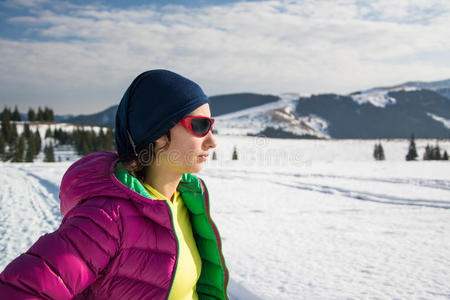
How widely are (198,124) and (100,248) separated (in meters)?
0.66

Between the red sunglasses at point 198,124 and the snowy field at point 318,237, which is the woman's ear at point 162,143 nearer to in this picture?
the red sunglasses at point 198,124

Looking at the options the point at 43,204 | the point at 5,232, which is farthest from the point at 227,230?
the point at 43,204

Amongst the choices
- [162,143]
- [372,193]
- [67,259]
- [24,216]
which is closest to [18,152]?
[24,216]

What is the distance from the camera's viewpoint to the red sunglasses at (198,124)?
53.9 inches

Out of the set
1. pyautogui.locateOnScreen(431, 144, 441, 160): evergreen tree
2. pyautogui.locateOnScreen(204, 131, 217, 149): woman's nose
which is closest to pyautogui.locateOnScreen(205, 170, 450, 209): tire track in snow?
pyautogui.locateOnScreen(204, 131, 217, 149): woman's nose

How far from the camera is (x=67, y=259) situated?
0.96m

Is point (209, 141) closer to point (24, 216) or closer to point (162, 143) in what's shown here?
point (162, 143)

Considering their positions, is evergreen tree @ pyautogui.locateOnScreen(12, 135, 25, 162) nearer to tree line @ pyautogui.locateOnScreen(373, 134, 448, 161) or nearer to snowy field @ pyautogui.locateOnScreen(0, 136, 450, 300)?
snowy field @ pyautogui.locateOnScreen(0, 136, 450, 300)

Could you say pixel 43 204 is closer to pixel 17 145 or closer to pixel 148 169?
pixel 148 169

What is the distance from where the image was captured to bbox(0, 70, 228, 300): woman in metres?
0.95

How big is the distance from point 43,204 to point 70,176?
879cm

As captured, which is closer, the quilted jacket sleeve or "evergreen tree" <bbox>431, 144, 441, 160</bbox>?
the quilted jacket sleeve

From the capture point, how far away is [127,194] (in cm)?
119

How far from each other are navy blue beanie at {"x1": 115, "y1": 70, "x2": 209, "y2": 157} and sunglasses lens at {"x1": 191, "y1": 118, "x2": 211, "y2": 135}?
0.06m
